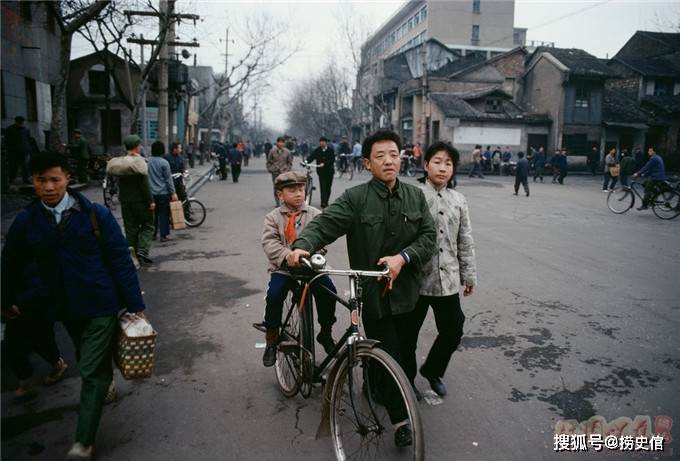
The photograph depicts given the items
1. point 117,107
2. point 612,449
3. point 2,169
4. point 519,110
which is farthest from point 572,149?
point 612,449

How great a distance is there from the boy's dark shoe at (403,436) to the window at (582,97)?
3764cm

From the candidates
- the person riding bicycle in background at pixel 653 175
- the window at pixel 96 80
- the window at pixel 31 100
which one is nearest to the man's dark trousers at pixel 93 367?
the person riding bicycle in background at pixel 653 175

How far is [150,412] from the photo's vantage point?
3508 mm

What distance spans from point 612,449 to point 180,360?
319 cm

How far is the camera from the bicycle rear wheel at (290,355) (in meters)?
3.60

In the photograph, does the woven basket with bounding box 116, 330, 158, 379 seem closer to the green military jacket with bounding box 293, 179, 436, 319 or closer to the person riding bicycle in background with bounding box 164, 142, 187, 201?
the green military jacket with bounding box 293, 179, 436, 319

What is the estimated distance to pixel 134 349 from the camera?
118 inches

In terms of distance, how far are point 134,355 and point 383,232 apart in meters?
1.58

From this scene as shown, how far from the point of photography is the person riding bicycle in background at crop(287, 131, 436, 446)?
2.98 m

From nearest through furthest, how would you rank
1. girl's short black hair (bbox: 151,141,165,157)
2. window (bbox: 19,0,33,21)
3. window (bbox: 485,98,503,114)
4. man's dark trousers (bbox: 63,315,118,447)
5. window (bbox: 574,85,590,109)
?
1. man's dark trousers (bbox: 63,315,118,447)
2. girl's short black hair (bbox: 151,141,165,157)
3. window (bbox: 19,0,33,21)
4. window (bbox: 574,85,590,109)
5. window (bbox: 485,98,503,114)

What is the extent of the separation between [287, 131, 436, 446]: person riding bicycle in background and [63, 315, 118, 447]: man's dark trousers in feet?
4.17

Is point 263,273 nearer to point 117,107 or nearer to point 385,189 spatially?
point 385,189

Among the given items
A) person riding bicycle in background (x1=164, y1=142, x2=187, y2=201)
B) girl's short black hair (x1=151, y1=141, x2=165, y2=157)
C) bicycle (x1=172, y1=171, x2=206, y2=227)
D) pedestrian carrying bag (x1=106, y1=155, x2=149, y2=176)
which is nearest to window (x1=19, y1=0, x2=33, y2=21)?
person riding bicycle in background (x1=164, y1=142, x2=187, y2=201)

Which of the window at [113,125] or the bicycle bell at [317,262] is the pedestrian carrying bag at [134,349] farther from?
the window at [113,125]
